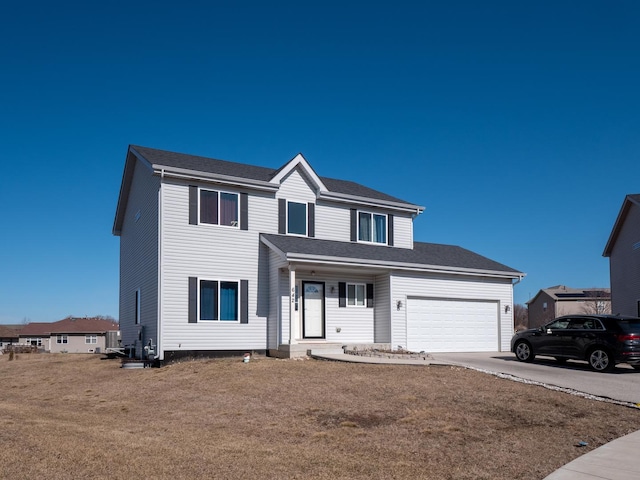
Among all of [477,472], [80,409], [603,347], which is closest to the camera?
[477,472]

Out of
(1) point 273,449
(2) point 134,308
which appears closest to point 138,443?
(1) point 273,449

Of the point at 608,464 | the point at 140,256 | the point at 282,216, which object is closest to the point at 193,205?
the point at 282,216

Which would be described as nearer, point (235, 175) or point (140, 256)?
point (235, 175)

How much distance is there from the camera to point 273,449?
28.9 feet

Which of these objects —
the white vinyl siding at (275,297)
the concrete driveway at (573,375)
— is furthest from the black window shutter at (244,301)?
the concrete driveway at (573,375)

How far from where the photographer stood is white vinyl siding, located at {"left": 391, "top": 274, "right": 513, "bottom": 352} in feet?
74.4

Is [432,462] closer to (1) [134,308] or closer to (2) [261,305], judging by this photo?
(2) [261,305]

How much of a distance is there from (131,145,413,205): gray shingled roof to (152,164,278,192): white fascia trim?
28 centimetres

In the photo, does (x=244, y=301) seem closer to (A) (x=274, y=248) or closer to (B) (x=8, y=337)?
(A) (x=274, y=248)

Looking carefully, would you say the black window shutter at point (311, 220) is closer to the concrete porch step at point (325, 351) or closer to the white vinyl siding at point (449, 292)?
the white vinyl siding at point (449, 292)

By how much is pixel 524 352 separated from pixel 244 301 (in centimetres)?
953

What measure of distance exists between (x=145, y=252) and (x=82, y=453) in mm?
14389

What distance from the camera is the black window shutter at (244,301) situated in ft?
67.8

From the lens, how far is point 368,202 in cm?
2456
